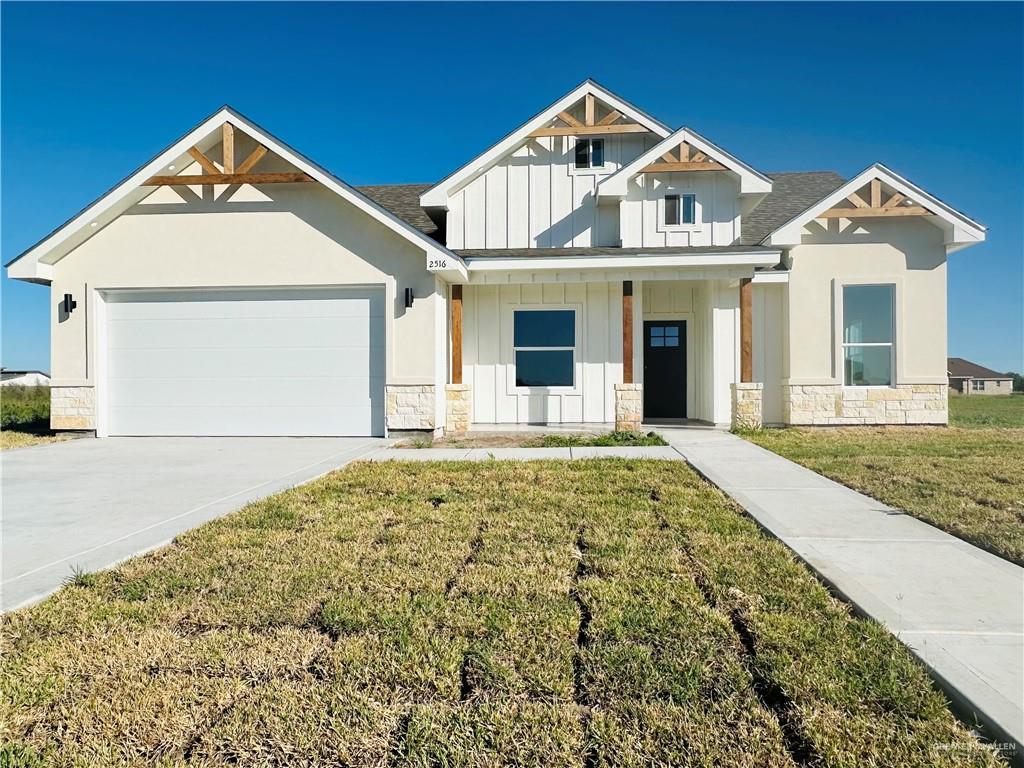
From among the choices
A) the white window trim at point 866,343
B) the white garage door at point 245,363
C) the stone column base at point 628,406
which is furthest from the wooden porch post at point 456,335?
the white window trim at point 866,343

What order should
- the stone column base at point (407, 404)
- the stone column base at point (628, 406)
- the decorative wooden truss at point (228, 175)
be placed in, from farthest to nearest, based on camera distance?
1. the stone column base at point (628, 406)
2. the stone column base at point (407, 404)
3. the decorative wooden truss at point (228, 175)

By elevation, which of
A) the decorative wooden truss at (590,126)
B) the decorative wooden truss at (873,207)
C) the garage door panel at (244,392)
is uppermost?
the decorative wooden truss at (590,126)

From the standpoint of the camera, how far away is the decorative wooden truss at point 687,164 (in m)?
11.3

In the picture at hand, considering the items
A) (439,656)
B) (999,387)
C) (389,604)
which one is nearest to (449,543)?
(389,604)

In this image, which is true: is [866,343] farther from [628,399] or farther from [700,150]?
[628,399]

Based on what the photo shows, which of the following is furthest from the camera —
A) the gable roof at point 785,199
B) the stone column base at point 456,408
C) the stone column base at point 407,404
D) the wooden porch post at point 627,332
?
the gable roof at point 785,199

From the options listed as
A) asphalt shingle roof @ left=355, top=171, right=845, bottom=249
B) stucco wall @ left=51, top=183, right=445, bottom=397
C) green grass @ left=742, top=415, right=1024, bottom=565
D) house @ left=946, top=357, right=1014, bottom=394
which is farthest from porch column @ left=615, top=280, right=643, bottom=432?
house @ left=946, top=357, right=1014, bottom=394

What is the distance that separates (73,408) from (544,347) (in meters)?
9.33

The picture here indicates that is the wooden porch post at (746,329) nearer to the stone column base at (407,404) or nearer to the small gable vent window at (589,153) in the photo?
the small gable vent window at (589,153)

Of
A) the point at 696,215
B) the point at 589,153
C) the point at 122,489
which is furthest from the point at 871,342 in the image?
the point at 122,489

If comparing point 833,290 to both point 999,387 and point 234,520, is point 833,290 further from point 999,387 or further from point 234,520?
point 999,387

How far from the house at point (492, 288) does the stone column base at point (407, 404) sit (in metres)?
0.04

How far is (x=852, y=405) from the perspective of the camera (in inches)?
467

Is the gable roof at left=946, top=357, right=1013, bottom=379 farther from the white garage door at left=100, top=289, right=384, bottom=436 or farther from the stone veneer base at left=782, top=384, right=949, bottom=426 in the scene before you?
the white garage door at left=100, top=289, right=384, bottom=436
